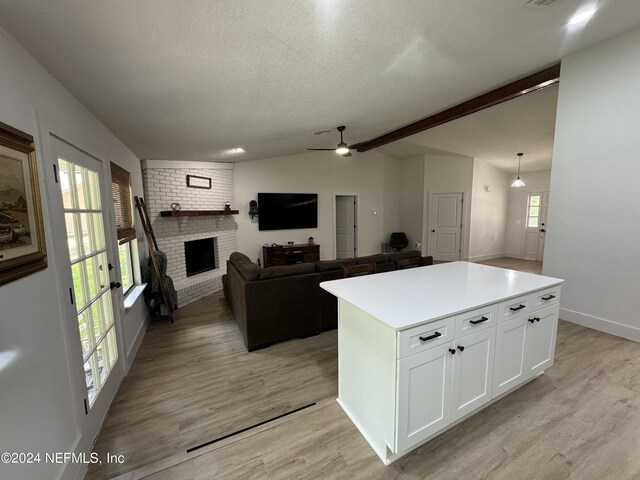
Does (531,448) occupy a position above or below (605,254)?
below

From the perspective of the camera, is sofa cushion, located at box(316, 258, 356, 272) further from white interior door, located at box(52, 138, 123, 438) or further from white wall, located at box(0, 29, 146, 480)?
white wall, located at box(0, 29, 146, 480)

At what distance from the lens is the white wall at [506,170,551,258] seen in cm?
700

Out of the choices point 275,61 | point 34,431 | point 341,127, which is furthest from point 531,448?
point 341,127

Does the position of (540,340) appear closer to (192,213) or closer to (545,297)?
(545,297)

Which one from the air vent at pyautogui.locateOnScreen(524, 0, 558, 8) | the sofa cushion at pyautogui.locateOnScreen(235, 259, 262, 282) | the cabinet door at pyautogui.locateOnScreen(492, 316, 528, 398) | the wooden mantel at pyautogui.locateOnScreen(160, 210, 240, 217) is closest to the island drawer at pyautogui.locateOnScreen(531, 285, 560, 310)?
the cabinet door at pyautogui.locateOnScreen(492, 316, 528, 398)

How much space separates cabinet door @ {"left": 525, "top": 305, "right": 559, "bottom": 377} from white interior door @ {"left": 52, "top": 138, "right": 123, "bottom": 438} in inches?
116

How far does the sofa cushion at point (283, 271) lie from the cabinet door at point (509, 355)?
6.13ft

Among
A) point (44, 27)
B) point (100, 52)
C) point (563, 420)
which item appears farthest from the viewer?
point (563, 420)

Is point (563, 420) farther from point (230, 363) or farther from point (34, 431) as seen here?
point (34, 431)

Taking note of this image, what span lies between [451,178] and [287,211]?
4.31 m

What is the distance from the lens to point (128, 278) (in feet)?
10.6

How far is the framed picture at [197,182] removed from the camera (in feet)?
15.2

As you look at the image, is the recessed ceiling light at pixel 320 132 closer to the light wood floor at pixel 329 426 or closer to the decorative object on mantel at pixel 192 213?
the decorative object on mantel at pixel 192 213

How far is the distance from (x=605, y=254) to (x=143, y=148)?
540 cm
